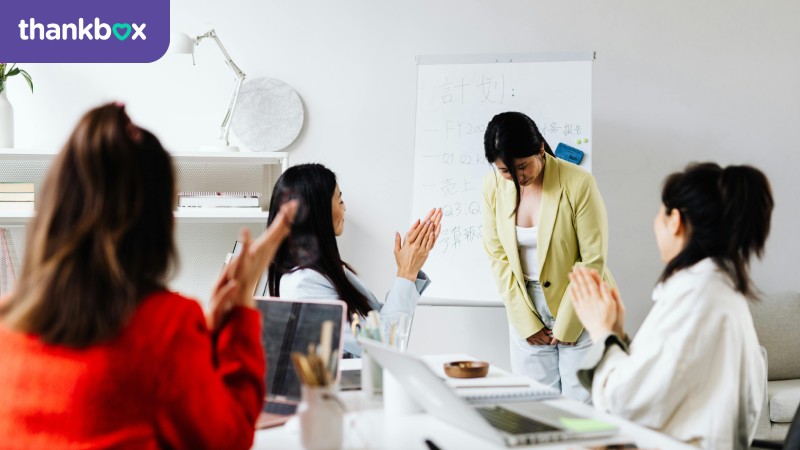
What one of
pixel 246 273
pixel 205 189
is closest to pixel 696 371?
pixel 246 273

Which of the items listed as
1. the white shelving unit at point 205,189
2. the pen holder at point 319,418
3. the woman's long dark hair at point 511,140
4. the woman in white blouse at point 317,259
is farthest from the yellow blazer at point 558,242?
the pen holder at point 319,418

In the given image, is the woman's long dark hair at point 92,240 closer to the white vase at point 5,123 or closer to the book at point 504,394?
the book at point 504,394

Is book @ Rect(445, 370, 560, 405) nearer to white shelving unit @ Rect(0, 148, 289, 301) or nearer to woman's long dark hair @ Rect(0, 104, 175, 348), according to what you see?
woman's long dark hair @ Rect(0, 104, 175, 348)

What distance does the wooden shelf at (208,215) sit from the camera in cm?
327

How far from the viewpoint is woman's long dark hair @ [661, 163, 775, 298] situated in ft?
4.97

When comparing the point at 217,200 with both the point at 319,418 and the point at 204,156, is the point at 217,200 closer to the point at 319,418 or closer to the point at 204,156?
the point at 204,156

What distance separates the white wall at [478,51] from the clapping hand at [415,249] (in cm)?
134

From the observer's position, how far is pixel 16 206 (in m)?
3.30

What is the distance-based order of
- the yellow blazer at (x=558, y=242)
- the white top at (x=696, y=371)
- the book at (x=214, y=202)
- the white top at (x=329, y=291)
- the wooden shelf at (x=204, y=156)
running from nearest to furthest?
the white top at (x=696, y=371)
the white top at (x=329, y=291)
the yellow blazer at (x=558, y=242)
the wooden shelf at (x=204, y=156)
the book at (x=214, y=202)

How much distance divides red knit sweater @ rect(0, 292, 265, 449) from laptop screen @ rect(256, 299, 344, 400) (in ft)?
1.41

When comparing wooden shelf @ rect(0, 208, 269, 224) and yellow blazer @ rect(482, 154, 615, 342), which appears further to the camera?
wooden shelf @ rect(0, 208, 269, 224)

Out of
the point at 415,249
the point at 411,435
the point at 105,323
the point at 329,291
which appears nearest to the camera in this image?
the point at 105,323

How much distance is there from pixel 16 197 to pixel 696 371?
2.83m

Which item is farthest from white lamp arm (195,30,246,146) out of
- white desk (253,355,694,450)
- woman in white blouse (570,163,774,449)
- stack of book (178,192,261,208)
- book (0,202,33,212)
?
woman in white blouse (570,163,774,449)
